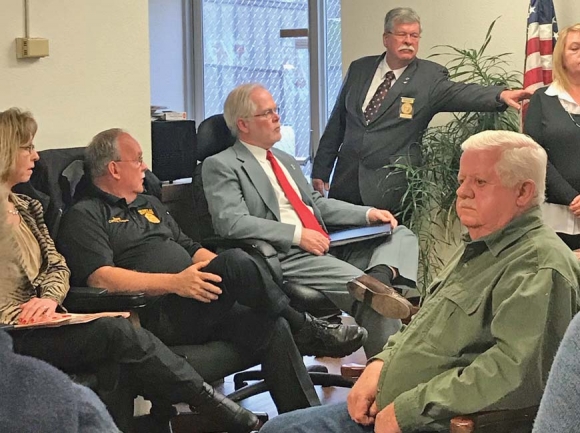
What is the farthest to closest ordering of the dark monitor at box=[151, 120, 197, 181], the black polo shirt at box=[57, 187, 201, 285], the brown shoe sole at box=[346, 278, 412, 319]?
the dark monitor at box=[151, 120, 197, 181] < the black polo shirt at box=[57, 187, 201, 285] < the brown shoe sole at box=[346, 278, 412, 319]

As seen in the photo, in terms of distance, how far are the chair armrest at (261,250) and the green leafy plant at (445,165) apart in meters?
1.27

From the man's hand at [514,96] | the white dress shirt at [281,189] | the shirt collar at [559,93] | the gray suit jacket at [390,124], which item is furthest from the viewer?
the gray suit jacket at [390,124]

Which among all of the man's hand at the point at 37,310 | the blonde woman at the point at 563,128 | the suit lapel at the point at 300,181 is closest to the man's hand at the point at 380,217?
the suit lapel at the point at 300,181

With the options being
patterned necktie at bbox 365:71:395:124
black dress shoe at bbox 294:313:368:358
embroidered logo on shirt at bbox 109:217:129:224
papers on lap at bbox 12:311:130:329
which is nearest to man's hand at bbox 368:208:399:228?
black dress shoe at bbox 294:313:368:358

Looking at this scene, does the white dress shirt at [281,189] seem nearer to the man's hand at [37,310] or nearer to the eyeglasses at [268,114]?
the eyeglasses at [268,114]

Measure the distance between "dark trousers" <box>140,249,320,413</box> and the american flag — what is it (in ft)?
7.08

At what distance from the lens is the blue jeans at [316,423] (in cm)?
209

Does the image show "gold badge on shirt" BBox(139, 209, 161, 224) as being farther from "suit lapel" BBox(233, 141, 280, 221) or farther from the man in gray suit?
"suit lapel" BBox(233, 141, 280, 221)

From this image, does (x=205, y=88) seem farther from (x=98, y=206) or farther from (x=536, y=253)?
(x=536, y=253)

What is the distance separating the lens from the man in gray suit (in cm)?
346

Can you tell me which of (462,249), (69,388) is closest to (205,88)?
(462,249)

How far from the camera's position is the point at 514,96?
4.22 meters

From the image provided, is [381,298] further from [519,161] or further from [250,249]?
[519,161]

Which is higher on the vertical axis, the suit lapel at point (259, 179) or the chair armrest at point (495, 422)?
the suit lapel at point (259, 179)
